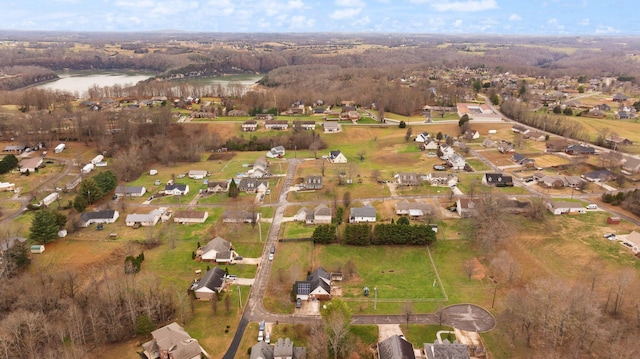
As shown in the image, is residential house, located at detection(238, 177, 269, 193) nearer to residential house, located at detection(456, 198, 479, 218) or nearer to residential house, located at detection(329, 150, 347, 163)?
residential house, located at detection(329, 150, 347, 163)

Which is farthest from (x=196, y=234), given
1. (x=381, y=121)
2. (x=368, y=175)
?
(x=381, y=121)

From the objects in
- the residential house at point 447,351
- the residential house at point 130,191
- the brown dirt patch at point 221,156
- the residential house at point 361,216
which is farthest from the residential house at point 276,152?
the residential house at point 447,351

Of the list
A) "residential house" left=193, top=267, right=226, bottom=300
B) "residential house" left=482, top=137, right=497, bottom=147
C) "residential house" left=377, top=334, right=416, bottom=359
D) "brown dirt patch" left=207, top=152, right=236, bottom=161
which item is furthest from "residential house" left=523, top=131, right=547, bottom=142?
"residential house" left=193, top=267, right=226, bottom=300

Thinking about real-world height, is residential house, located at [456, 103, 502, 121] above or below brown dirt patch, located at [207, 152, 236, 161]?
above

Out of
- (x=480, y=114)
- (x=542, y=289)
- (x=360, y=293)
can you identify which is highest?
(x=480, y=114)

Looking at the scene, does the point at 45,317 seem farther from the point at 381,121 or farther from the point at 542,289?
the point at 381,121

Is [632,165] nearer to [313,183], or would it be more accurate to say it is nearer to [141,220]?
[313,183]

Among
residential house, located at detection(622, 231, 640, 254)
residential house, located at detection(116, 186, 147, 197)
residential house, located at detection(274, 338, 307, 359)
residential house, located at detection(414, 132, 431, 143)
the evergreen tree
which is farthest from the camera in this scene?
residential house, located at detection(414, 132, 431, 143)
